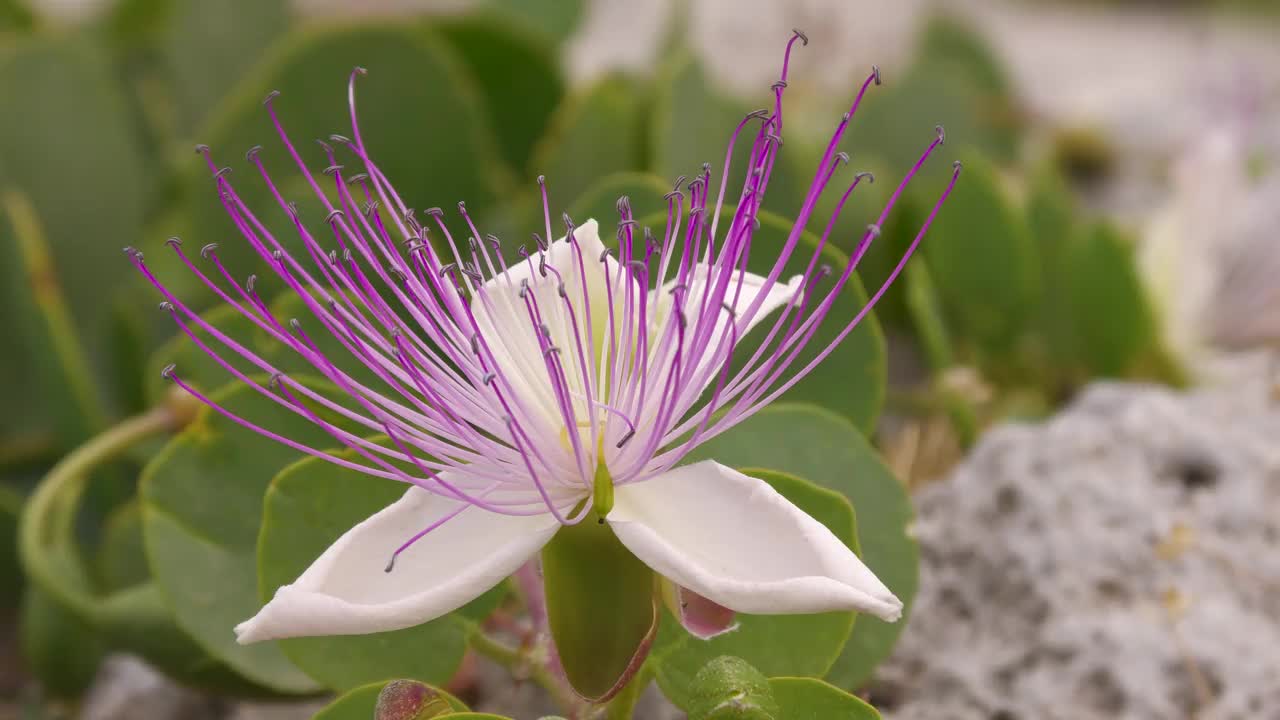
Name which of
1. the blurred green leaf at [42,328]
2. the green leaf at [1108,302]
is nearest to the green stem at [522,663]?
the blurred green leaf at [42,328]

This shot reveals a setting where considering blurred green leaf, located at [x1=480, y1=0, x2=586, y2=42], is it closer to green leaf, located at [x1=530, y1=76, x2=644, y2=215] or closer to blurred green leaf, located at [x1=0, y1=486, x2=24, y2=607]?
green leaf, located at [x1=530, y1=76, x2=644, y2=215]

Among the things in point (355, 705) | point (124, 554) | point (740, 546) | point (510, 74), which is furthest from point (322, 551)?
point (510, 74)

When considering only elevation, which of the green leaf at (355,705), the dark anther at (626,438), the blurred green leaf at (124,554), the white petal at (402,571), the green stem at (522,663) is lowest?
the blurred green leaf at (124,554)

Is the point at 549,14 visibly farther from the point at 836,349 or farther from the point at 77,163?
the point at 836,349

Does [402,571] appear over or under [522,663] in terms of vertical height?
over

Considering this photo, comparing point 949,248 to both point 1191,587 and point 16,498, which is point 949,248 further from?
point 16,498

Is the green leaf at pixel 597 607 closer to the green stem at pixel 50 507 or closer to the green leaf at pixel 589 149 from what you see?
the green stem at pixel 50 507
